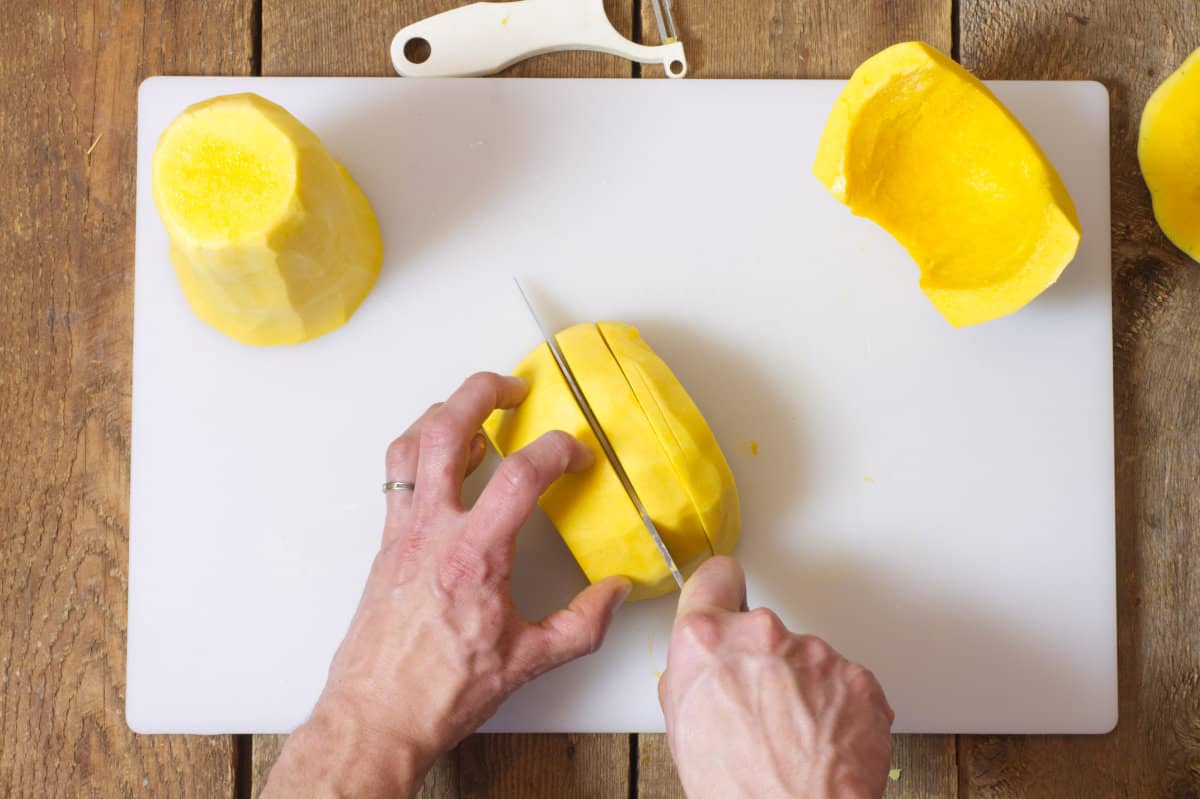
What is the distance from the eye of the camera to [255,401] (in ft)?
3.97

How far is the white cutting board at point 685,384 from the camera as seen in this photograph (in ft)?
3.94

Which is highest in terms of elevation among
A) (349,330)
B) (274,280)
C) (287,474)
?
(274,280)

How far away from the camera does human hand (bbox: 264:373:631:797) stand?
3.47 feet

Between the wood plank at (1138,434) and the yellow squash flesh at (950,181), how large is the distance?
0.60ft

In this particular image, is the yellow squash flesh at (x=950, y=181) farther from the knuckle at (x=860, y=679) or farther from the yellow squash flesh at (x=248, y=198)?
the yellow squash flesh at (x=248, y=198)

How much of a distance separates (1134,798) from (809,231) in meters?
0.82

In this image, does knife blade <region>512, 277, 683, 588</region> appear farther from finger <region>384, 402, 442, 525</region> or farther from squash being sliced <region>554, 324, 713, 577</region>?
finger <region>384, 402, 442, 525</region>

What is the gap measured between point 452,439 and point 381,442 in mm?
169

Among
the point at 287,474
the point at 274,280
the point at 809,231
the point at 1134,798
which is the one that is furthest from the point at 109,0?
the point at 1134,798

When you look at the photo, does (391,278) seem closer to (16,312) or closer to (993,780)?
(16,312)

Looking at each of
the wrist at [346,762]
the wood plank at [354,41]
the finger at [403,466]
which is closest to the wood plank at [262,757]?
the wrist at [346,762]

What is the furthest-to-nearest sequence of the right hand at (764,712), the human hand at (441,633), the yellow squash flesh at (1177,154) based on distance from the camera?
the yellow squash flesh at (1177,154) < the human hand at (441,633) < the right hand at (764,712)

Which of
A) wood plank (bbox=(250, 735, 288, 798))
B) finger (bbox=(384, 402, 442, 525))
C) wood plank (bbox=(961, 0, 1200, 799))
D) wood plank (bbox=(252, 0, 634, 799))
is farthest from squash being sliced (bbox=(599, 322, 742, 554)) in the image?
wood plank (bbox=(250, 735, 288, 798))

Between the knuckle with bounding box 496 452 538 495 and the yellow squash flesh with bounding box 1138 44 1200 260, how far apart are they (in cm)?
85
